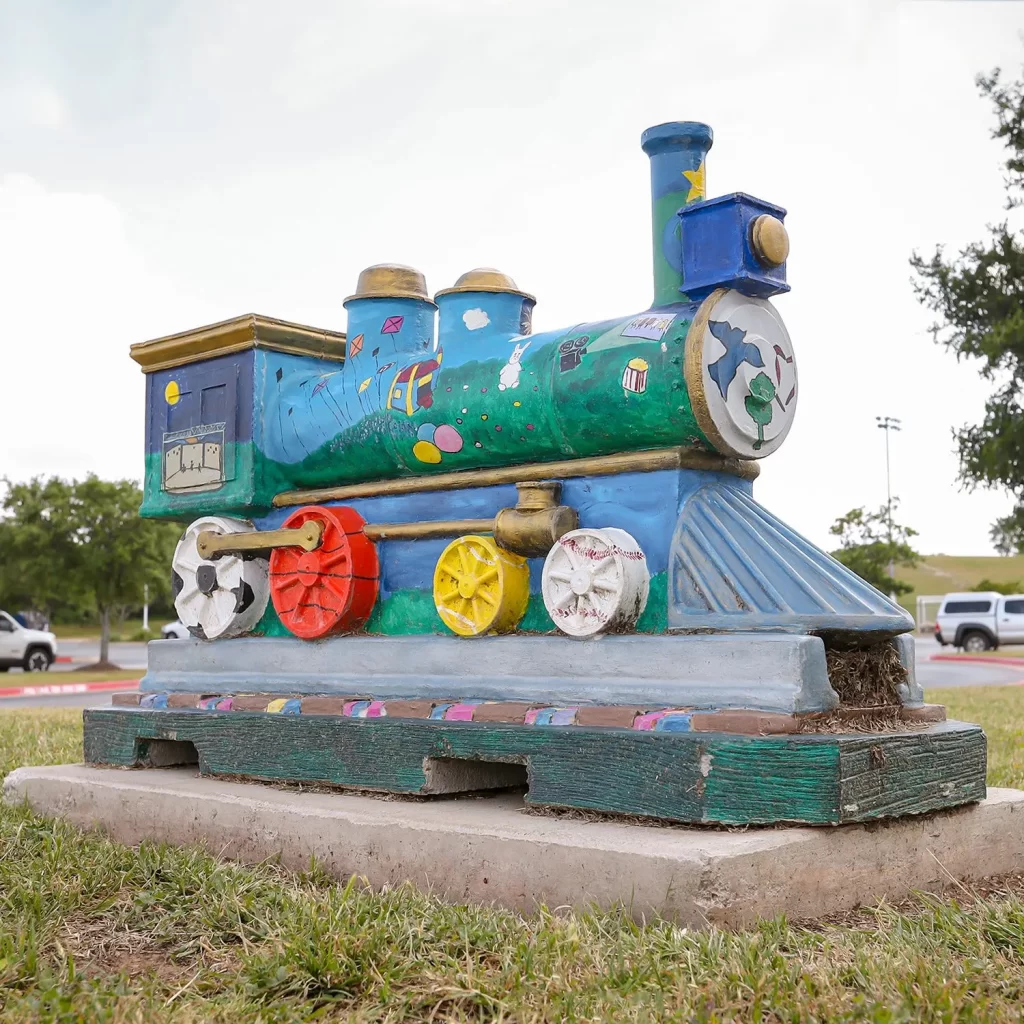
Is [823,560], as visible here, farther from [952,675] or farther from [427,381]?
[952,675]

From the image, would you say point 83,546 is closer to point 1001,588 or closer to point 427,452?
point 427,452

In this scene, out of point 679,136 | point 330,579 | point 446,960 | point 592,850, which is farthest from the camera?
point 330,579

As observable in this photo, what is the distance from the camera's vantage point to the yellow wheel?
13.5ft

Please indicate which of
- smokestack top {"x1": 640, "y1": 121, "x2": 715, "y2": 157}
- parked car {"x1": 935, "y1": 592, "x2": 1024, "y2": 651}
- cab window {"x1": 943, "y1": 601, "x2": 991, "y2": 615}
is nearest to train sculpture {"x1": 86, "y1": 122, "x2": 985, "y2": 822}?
smokestack top {"x1": 640, "y1": 121, "x2": 715, "y2": 157}

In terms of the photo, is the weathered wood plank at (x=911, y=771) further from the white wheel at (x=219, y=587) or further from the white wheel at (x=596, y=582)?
the white wheel at (x=219, y=587)

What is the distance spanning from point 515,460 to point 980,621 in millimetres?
27745

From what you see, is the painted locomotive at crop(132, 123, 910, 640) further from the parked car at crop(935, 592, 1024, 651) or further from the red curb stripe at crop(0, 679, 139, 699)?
the parked car at crop(935, 592, 1024, 651)

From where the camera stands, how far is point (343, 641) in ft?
15.1

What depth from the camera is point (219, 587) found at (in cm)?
509

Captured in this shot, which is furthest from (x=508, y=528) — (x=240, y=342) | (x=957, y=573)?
(x=957, y=573)

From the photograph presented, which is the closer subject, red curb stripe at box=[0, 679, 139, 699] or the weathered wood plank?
the weathered wood plank

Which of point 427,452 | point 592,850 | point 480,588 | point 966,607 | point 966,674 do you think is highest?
point 427,452

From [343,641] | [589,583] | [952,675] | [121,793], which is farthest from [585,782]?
[952,675]

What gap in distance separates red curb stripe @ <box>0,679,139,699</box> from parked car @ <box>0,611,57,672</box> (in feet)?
18.4
